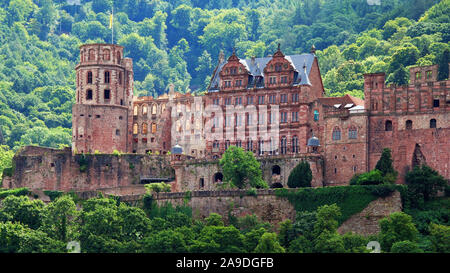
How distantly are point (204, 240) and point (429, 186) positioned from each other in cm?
2085

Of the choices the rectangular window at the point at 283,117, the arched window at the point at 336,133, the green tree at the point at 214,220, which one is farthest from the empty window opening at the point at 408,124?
the green tree at the point at 214,220

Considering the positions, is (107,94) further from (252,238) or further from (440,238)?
(440,238)

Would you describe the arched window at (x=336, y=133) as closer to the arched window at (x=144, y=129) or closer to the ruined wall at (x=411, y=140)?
the ruined wall at (x=411, y=140)

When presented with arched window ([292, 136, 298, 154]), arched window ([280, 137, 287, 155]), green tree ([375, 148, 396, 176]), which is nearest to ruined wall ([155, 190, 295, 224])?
green tree ([375, 148, 396, 176])

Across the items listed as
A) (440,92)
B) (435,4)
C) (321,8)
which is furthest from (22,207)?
(321,8)

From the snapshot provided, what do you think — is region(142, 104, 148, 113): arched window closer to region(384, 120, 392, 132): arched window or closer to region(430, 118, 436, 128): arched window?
region(384, 120, 392, 132): arched window

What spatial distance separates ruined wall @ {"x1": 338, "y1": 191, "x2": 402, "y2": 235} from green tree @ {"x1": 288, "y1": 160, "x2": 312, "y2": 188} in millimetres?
7693

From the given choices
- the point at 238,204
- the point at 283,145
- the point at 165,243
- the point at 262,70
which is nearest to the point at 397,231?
the point at 238,204

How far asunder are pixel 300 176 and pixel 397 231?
16.5 metres

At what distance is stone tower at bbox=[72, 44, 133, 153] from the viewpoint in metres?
109

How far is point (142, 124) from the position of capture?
4451 inches

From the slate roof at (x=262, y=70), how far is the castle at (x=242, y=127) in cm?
12

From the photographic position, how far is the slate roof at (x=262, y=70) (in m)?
103

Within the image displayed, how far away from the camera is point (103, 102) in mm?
110625
